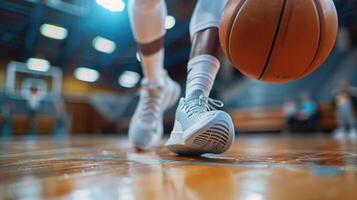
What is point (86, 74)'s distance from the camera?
7.37 meters

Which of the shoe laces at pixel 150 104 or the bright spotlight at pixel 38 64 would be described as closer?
the shoe laces at pixel 150 104

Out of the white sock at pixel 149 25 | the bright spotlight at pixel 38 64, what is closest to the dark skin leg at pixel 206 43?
the white sock at pixel 149 25

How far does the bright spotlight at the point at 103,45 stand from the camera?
7016 mm

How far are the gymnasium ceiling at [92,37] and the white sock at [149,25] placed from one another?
3855mm

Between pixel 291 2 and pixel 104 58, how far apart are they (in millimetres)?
7264

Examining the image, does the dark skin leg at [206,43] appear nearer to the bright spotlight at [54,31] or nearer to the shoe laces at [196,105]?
the shoe laces at [196,105]

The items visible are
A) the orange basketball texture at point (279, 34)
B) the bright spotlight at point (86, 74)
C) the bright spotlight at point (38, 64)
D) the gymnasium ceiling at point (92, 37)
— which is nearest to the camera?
the orange basketball texture at point (279, 34)

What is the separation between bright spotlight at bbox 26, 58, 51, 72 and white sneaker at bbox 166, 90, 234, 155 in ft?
19.5

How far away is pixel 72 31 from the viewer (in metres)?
6.29

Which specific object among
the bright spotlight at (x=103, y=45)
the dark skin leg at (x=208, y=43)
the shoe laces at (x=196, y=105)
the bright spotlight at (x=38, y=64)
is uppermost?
the bright spotlight at (x=103, y=45)

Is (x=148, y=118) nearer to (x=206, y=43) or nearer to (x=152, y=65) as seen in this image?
(x=152, y=65)

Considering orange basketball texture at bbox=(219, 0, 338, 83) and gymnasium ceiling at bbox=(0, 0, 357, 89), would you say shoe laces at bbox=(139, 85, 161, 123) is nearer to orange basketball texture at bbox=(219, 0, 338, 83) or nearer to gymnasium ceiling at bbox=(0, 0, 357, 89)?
orange basketball texture at bbox=(219, 0, 338, 83)

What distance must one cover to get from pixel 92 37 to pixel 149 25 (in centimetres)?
625

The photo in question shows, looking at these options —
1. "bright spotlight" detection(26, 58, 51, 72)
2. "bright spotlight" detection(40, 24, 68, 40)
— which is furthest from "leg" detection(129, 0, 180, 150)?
"bright spotlight" detection(26, 58, 51, 72)
